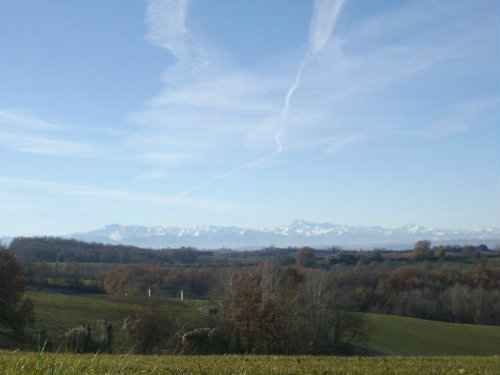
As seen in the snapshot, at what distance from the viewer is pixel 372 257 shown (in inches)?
5369

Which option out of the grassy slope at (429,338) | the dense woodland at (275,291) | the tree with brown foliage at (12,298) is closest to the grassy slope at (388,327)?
the grassy slope at (429,338)

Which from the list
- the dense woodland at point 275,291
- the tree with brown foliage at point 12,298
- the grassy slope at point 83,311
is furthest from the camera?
the grassy slope at point 83,311

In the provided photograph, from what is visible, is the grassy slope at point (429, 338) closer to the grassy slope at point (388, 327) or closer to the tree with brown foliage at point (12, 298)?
the grassy slope at point (388, 327)

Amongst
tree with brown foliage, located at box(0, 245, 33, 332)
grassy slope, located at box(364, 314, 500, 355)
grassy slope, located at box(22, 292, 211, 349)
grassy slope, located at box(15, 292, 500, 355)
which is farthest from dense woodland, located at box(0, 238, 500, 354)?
grassy slope, located at box(364, 314, 500, 355)

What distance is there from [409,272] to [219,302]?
52322 mm

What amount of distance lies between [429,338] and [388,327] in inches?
225

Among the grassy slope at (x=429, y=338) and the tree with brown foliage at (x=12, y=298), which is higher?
the tree with brown foliage at (x=12, y=298)

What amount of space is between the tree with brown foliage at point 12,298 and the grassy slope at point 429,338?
1335 inches

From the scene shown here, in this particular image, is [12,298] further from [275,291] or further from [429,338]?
[429,338]

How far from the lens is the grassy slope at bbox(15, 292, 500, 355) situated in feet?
164

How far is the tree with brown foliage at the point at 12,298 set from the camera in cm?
3978

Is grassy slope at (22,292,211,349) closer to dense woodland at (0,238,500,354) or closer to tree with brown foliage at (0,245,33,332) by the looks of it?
tree with brown foliage at (0,245,33,332)

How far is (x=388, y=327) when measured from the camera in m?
62.7

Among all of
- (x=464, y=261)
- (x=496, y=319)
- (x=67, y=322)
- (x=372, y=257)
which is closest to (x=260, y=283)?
(x=67, y=322)
